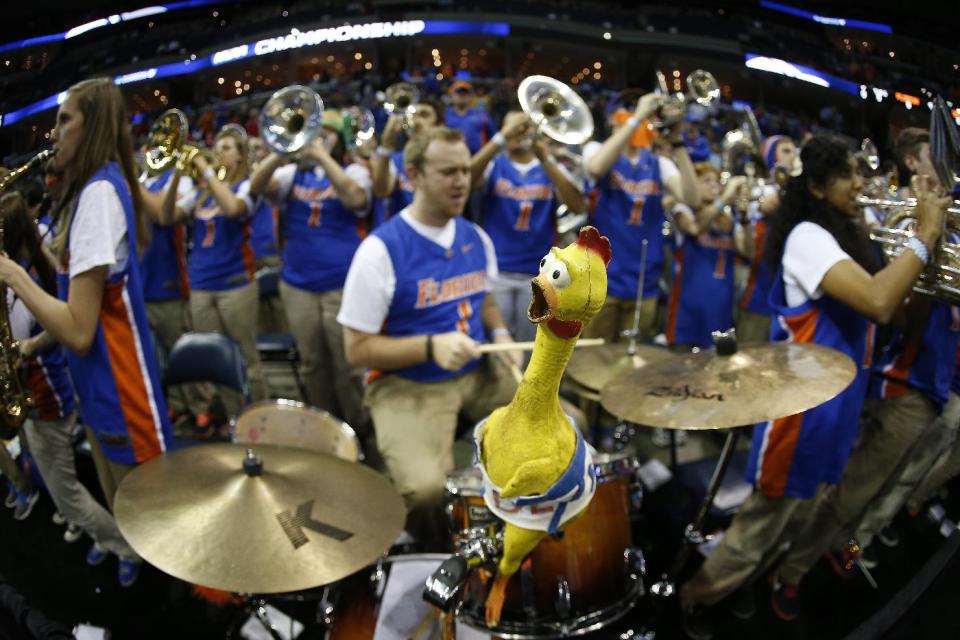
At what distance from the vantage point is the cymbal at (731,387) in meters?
1.58

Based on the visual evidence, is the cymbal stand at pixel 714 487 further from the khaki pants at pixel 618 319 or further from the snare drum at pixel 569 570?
the khaki pants at pixel 618 319

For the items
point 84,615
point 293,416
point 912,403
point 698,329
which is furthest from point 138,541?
point 698,329

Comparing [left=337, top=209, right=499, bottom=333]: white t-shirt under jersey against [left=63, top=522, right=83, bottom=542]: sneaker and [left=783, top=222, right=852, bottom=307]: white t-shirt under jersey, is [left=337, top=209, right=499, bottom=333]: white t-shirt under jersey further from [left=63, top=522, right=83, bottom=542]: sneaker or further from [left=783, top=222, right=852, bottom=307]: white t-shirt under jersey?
A: [left=783, top=222, right=852, bottom=307]: white t-shirt under jersey

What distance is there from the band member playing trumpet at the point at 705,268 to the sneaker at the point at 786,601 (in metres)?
1.72

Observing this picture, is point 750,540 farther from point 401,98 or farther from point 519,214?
point 519,214

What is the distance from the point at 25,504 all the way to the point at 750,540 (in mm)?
2034

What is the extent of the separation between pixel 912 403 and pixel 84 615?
7.29ft

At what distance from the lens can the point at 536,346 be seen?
1.14 metres

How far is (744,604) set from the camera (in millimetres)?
2293

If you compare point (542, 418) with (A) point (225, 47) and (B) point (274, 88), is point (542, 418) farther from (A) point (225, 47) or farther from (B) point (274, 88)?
Answer: (B) point (274, 88)

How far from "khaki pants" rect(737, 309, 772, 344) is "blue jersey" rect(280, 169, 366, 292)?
2.41 meters

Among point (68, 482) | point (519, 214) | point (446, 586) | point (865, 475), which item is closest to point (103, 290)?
point (68, 482)

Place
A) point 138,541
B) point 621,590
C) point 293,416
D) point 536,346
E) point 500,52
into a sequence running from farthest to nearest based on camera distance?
1. point 293,416
2. point 500,52
3. point 621,590
4. point 138,541
5. point 536,346

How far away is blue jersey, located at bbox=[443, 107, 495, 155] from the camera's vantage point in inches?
134
